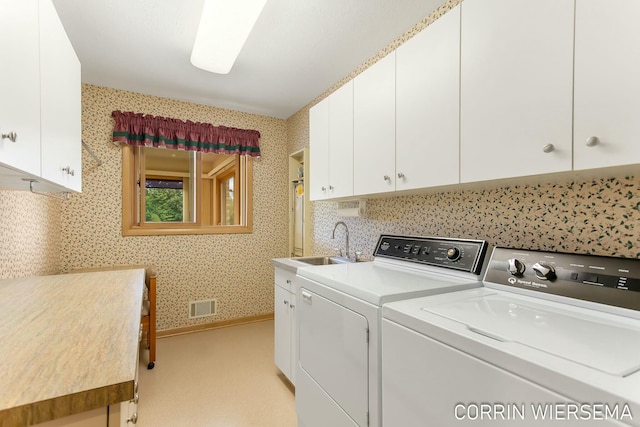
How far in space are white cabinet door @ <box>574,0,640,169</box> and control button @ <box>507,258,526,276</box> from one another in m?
0.44

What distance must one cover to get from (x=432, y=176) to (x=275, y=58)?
1.72 metres

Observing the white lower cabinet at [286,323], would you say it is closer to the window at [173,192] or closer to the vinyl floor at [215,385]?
the vinyl floor at [215,385]

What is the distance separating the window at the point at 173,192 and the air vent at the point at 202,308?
79 centimetres

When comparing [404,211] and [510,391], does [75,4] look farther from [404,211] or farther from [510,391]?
[510,391]

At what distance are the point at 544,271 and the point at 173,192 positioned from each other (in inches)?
136

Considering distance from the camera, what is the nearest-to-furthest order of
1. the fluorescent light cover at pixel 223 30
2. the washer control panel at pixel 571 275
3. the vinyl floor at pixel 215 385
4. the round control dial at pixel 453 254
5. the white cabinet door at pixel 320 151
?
the washer control panel at pixel 571 275
the round control dial at pixel 453 254
the fluorescent light cover at pixel 223 30
the vinyl floor at pixel 215 385
the white cabinet door at pixel 320 151

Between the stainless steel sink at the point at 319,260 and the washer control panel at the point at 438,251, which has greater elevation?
the washer control panel at the point at 438,251

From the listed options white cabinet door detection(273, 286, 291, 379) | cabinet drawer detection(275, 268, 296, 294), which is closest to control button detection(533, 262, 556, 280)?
cabinet drawer detection(275, 268, 296, 294)

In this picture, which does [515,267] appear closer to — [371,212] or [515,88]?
[515,88]

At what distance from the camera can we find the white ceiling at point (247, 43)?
6.05 ft

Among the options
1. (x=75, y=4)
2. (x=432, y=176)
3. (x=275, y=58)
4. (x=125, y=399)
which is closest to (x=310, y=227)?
(x=275, y=58)

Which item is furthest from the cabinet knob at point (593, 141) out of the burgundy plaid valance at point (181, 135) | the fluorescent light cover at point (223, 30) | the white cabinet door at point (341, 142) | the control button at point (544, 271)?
the burgundy plaid valance at point (181, 135)

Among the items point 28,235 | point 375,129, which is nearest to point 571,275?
point 375,129

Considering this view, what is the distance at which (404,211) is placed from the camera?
6.93 ft
